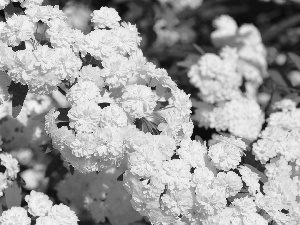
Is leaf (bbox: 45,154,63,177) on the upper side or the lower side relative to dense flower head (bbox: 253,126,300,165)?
lower

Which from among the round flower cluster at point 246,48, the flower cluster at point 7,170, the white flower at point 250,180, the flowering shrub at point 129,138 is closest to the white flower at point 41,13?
the flowering shrub at point 129,138

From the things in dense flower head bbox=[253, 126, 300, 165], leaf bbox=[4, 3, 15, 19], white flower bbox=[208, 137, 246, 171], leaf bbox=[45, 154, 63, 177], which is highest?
leaf bbox=[4, 3, 15, 19]

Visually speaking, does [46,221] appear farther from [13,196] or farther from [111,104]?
[111,104]

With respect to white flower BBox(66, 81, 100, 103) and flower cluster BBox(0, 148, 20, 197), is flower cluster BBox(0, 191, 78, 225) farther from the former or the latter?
white flower BBox(66, 81, 100, 103)

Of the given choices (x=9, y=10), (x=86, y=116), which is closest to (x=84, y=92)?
(x=86, y=116)

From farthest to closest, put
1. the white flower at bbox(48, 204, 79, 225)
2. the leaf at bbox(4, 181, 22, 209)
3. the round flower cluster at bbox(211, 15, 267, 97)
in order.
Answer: the round flower cluster at bbox(211, 15, 267, 97) < the leaf at bbox(4, 181, 22, 209) < the white flower at bbox(48, 204, 79, 225)

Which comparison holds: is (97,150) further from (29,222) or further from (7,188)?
(7,188)

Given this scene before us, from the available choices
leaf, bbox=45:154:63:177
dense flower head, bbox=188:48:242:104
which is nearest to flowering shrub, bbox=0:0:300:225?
leaf, bbox=45:154:63:177

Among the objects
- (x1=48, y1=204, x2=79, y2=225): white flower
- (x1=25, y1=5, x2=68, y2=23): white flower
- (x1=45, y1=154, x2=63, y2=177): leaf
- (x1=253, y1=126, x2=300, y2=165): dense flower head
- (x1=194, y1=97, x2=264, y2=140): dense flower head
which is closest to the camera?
(x1=25, y1=5, x2=68, y2=23): white flower
